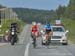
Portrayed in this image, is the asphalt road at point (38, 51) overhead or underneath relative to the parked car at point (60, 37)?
underneath

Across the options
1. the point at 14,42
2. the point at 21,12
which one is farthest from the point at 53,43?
the point at 21,12

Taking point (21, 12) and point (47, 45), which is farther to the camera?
point (21, 12)

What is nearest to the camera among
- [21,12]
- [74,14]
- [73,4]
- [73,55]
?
[73,55]

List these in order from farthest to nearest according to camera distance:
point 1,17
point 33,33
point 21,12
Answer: point 21,12
point 1,17
point 33,33

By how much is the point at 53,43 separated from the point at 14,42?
343 cm

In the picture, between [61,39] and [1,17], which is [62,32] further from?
[1,17]

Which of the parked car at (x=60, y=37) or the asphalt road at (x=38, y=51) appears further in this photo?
the parked car at (x=60, y=37)

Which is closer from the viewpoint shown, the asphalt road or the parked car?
the asphalt road

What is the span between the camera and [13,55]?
23016 millimetres

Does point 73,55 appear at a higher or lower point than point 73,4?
lower

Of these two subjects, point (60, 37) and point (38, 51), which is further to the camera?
point (60, 37)

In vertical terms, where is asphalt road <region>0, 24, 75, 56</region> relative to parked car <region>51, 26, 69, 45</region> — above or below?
below

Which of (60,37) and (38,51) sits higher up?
(60,37)

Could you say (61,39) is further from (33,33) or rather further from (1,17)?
(1,17)
